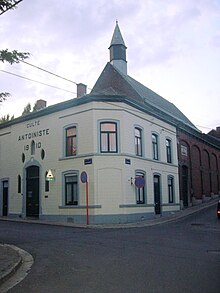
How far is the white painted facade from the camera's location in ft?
68.5

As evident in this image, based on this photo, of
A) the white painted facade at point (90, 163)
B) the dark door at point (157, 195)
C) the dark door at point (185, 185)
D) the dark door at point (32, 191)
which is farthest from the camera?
the dark door at point (185, 185)

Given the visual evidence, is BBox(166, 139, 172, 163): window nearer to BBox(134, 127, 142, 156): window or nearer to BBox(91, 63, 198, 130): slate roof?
BBox(91, 63, 198, 130): slate roof

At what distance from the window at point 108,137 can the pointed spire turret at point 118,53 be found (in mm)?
13341

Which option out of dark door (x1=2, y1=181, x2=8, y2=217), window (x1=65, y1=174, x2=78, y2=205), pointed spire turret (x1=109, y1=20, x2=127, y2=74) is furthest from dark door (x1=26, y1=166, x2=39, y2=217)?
pointed spire turret (x1=109, y1=20, x2=127, y2=74)

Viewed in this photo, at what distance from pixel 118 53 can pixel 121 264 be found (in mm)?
28407

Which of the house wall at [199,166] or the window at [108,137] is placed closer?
the window at [108,137]

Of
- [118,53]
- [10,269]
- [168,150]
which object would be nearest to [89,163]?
[168,150]

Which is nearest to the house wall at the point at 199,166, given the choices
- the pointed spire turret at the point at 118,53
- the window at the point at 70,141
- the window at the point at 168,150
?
the window at the point at 168,150

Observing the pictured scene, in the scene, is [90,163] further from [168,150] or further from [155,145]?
[168,150]

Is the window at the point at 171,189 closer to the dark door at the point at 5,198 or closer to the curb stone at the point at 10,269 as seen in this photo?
the dark door at the point at 5,198

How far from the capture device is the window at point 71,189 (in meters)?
21.8

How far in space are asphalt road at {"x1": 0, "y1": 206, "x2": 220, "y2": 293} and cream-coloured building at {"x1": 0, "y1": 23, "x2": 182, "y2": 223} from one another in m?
7.27

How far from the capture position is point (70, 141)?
22812mm

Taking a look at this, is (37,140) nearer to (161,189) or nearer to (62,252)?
(161,189)
